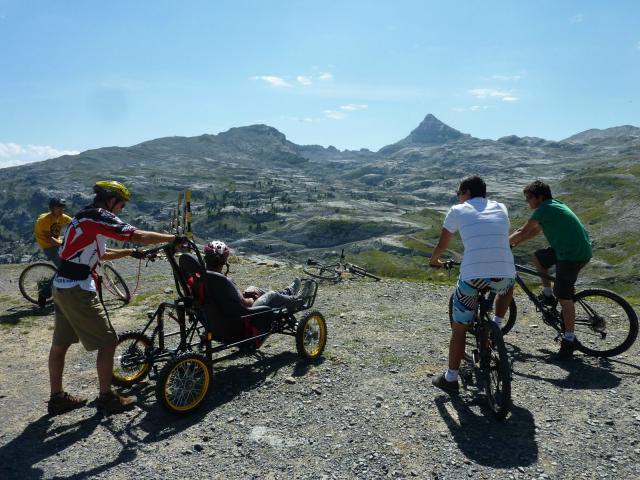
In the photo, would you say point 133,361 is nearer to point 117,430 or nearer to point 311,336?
point 117,430

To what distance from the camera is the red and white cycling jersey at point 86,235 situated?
23.2ft

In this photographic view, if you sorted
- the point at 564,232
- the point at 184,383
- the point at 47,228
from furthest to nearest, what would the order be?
the point at 47,228
the point at 564,232
the point at 184,383

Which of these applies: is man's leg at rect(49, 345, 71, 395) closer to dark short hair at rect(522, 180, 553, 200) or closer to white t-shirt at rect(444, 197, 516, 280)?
white t-shirt at rect(444, 197, 516, 280)

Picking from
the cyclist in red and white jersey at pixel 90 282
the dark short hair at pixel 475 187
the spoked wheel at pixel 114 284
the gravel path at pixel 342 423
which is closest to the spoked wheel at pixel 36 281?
the spoked wheel at pixel 114 284

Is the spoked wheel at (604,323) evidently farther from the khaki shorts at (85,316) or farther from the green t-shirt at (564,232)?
the khaki shorts at (85,316)

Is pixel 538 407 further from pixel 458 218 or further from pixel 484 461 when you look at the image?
pixel 458 218

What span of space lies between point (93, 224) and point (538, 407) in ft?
25.8

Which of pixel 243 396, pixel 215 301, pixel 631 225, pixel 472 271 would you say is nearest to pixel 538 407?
pixel 472 271

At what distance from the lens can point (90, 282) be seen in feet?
24.1

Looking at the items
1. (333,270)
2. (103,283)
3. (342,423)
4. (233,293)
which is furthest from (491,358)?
(333,270)

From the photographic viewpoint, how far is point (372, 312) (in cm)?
1446

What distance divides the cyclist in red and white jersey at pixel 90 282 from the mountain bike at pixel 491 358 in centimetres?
505

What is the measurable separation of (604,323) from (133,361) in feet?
32.0

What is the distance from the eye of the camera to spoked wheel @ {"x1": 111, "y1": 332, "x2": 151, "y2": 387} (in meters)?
8.46
